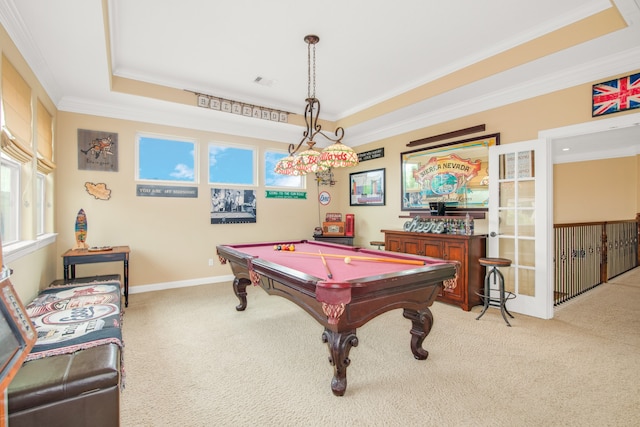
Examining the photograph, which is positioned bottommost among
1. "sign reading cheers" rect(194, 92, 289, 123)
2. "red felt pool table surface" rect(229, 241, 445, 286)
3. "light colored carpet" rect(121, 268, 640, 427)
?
"light colored carpet" rect(121, 268, 640, 427)

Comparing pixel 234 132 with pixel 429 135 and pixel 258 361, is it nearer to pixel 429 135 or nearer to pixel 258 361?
pixel 429 135

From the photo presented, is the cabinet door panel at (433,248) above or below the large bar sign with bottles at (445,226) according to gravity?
below

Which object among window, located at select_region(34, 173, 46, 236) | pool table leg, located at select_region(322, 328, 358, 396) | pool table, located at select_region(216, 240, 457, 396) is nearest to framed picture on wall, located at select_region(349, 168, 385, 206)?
pool table, located at select_region(216, 240, 457, 396)

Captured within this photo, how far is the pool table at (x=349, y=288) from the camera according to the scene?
72.4 inches

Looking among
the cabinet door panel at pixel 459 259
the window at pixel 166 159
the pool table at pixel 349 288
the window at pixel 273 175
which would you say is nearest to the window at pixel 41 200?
the window at pixel 166 159

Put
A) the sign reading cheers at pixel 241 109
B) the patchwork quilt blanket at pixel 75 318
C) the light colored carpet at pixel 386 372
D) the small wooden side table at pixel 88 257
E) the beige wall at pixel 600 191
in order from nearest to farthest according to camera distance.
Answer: the patchwork quilt blanket at pixel 75 318
the light colored carpet at pixel 386 372
the small wooden side table at pixel 88 257
the sign reading cheers at pixel 241 109
the beige wall at pixel 600 191

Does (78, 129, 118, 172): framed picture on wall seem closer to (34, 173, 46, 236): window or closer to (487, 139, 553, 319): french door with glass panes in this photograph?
(34, 173, 46, 236): window

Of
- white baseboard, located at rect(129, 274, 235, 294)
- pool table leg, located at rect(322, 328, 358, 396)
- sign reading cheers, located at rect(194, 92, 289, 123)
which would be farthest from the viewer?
white baseboard, located at rect(129, 274, 235, 294)

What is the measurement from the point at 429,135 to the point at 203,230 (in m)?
3.88

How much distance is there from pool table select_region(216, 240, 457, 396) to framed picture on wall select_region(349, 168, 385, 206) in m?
2.73

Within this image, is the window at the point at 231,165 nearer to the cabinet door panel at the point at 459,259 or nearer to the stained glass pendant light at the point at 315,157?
the stained glass pendant light at the point at 315,157

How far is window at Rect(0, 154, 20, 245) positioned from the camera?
261cm

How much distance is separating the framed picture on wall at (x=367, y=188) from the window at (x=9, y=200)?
4.71 meters

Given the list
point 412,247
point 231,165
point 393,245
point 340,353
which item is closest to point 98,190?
point 231,165
